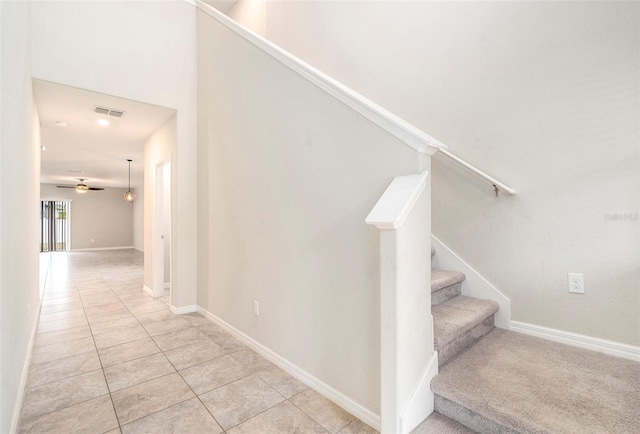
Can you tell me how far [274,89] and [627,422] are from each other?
2790mm

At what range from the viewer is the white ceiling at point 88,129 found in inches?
128

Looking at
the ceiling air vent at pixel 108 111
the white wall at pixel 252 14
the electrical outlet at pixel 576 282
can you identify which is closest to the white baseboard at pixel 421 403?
the electrical outlet at pixel 576 282

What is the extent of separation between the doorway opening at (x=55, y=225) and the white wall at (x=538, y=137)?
45.6ft

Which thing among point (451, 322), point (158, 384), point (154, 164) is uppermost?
point (154, 164)

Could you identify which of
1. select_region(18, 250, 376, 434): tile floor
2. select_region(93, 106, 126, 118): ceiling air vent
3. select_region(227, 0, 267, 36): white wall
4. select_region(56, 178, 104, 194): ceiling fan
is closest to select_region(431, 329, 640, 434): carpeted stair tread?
select_region(18, 250, 376, 434): tile floor

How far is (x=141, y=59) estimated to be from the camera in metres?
3.38

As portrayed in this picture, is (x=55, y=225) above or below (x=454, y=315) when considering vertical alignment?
above

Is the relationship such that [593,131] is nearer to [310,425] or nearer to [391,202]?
[391,202]

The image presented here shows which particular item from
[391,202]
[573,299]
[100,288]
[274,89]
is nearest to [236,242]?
[274,89]

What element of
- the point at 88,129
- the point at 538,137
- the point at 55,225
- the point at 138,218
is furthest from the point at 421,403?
the point at 55,225

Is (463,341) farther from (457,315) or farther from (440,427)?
(440,427)

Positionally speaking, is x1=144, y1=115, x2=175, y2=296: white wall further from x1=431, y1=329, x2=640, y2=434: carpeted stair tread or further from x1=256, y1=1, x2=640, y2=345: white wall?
x1=431, y1=329, x2=640, y2=434: carpeted stair tread

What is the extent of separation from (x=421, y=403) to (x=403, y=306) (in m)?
0.56

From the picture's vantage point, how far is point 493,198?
238 cm
